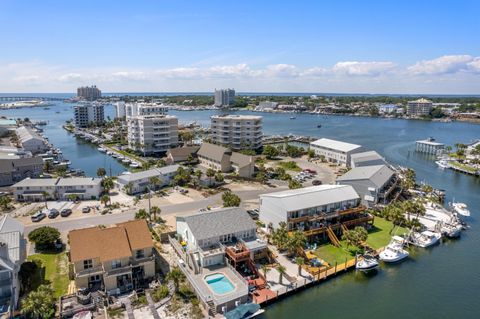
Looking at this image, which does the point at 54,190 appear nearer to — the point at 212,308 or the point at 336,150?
the point at 212,308

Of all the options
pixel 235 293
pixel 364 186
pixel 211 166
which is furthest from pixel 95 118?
pixel 235 293

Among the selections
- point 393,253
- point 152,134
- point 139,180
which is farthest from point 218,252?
point 152,134

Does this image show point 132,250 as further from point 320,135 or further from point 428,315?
point 320,135

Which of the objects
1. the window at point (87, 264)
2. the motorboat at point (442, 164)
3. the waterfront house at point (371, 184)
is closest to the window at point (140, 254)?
the window at point (87, 264)

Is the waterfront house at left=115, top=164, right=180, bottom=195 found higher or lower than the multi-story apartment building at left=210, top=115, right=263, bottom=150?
lower

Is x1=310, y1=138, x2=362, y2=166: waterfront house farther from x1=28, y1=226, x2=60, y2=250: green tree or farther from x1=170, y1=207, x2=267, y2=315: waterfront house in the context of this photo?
x1=28, y1=226, x2=60, y2=250: green tree

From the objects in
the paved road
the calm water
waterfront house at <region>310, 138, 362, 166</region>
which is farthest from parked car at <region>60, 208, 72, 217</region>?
waterfront house at <region>310, 138, 362, 166</region>

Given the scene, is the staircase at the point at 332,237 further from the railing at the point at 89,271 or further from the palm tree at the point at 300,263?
the railing at the point at 89,271
